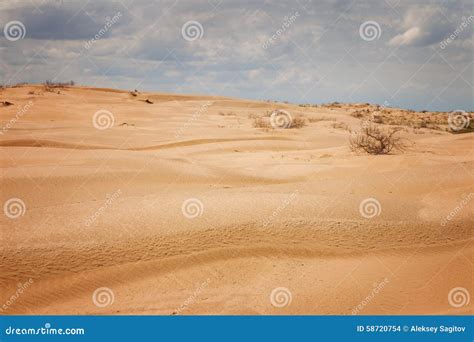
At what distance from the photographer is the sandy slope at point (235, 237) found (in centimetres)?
385

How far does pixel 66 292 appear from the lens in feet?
12.9

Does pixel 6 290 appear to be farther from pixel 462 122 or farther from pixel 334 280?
pixel 462 122

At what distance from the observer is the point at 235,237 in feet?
14.9

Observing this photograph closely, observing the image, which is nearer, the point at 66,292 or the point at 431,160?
the point at 66,292

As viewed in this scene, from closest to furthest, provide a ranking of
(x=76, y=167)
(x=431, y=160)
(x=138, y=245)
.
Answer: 1. (x=138, y=245)
2. (x=76, y=167)
3. (x=431, y=160)

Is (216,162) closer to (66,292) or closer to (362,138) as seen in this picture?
(362,138)

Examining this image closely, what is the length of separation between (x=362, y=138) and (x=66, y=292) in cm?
655

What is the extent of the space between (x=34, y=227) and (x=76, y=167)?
2.35 metres

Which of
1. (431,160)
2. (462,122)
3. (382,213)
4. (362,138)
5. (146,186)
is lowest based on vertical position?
(382,213)

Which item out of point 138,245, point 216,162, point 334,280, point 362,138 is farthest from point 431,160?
point 138,245

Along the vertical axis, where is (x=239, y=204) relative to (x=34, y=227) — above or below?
above

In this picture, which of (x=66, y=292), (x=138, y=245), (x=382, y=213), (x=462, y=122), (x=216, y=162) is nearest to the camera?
(x=66, y=292)

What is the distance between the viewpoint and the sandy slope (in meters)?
3.85

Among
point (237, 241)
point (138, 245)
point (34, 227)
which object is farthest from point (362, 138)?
point (34, 227)
